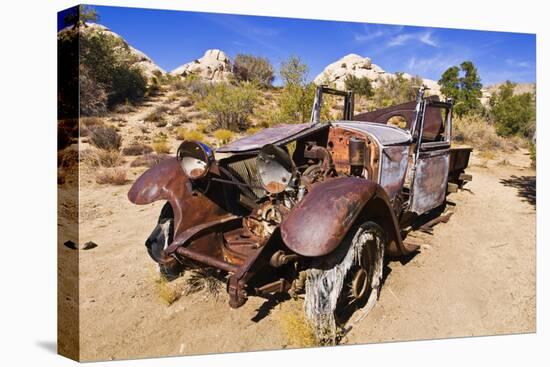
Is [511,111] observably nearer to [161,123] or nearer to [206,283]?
[206,283]

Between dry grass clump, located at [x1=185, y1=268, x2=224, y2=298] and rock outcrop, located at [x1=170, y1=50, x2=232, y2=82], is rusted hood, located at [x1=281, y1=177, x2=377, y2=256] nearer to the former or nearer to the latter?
dry grass clump, located at [x1=185, y1=268, x2=224, y2=298]

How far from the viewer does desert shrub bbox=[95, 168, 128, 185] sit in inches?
167

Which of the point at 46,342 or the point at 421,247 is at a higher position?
the point at 421,247

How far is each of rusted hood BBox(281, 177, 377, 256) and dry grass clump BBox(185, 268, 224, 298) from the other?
53.4 inches

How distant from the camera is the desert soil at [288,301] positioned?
10.7 feet

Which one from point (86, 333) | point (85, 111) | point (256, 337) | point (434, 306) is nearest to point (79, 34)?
point (85, 111)

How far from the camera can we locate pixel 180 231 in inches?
143

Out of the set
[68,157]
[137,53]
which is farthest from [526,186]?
[68,157]

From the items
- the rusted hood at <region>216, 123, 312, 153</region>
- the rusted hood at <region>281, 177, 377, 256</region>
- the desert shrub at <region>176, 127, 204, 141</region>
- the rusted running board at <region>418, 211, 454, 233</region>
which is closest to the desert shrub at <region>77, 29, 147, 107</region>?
the rusted hood at <region>216, 123, 312, 153</region>

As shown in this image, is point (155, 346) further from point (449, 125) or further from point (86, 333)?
point (449, 125)

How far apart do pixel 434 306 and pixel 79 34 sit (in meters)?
3.71

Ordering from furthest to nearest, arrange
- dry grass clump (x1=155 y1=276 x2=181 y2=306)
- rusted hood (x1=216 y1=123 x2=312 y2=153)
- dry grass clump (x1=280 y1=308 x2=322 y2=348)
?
dry grass clump (x1=155 y1=276 x2=181 y2=306), rusted hood (x1=216 y1=123 x2=312 y2=153), dry grass clump (x1=280 y1=308 x2=322 y2=348)

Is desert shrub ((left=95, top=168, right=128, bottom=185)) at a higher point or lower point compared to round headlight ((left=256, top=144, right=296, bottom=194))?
lower

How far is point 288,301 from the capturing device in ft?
12.0
